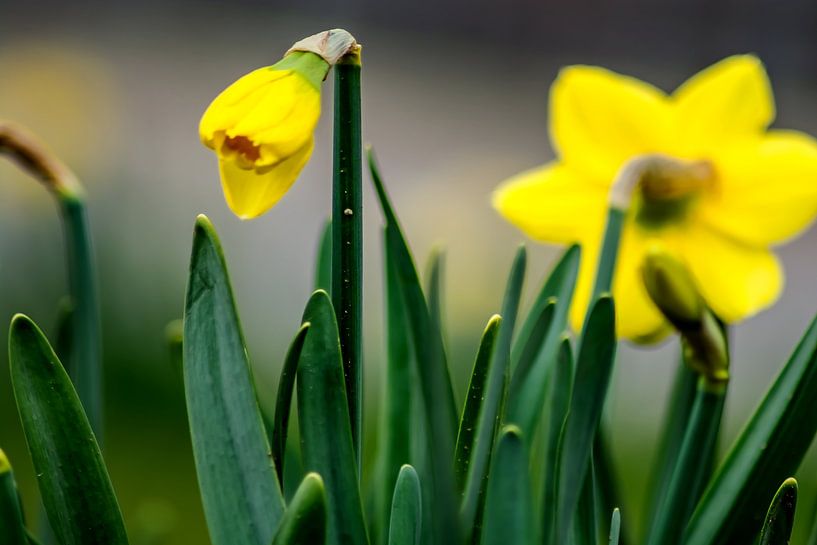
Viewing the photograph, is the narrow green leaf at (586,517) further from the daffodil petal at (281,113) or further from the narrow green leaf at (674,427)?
the daffodil petal at (281,113)

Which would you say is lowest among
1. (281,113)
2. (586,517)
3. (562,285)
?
(586,517)

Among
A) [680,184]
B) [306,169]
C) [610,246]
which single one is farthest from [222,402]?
[306,169]

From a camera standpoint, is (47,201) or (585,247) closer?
(585,247)

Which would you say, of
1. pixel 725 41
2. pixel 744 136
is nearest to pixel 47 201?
pixel 744 136

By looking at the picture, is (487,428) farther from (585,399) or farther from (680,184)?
(680,184)

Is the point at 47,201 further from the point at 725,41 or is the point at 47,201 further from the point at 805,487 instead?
the point at 725,41

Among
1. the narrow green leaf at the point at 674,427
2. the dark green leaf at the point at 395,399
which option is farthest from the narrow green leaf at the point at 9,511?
the narrow green leaf at the point at 674,427

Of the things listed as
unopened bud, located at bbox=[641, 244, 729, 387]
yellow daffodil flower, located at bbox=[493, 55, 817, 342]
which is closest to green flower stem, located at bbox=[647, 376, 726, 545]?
unopened bud, located at bbox=[641, 244, 729, 387]
